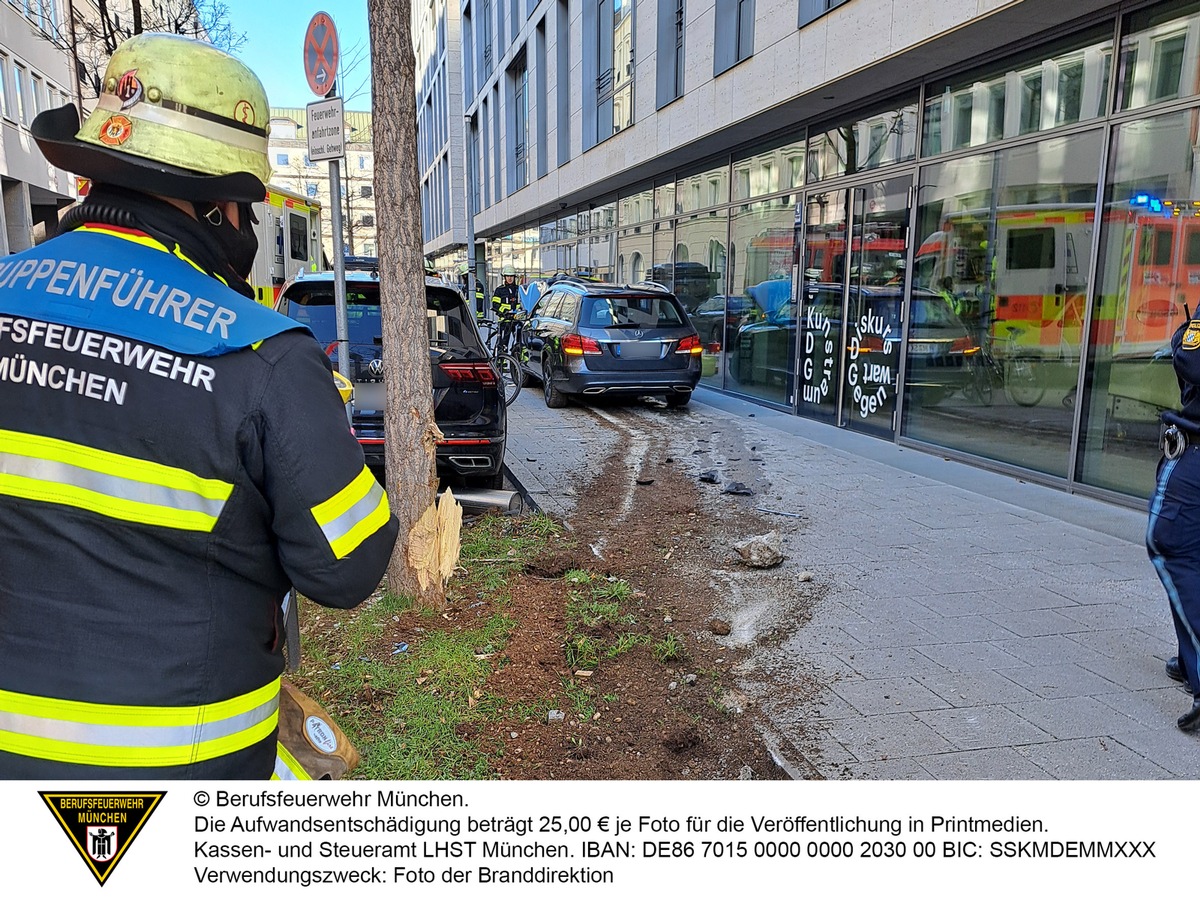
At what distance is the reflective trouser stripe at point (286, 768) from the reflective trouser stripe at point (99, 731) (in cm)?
26

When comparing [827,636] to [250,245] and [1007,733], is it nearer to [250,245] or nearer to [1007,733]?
[1007,733]

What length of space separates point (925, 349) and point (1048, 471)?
2088 millimetres

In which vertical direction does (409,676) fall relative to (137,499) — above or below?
below

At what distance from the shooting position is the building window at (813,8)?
9.33m

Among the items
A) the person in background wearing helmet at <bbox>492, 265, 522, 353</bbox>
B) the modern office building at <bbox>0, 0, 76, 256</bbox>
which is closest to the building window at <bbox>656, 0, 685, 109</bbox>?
the person in background wearing helmet at <bbox>492, 265, 522, 353</bbox>

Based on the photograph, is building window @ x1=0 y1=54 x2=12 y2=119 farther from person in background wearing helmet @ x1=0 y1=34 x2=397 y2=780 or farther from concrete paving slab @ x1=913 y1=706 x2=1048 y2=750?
concrete paving slab @ x1=913 y1=706 x2=1048 y2=750

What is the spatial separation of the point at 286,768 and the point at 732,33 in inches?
490

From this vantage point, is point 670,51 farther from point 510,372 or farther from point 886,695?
point 886,695

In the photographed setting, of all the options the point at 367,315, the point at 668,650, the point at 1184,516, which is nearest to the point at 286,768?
the point at 668,650

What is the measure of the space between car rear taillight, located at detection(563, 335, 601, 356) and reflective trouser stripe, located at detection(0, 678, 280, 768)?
10425 millimetres

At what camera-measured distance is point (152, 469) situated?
1.24 meters

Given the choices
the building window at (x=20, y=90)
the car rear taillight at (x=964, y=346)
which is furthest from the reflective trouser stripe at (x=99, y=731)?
the building window at (x=20, y=90)

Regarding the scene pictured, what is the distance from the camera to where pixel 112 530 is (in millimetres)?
1244
